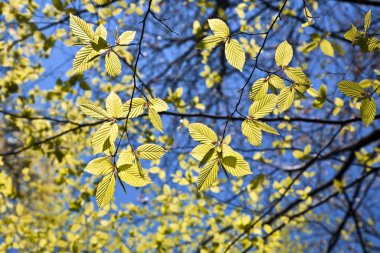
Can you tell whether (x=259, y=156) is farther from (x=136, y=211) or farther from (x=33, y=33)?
(x=33, y=33)

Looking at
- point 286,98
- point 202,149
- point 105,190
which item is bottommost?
point 105,190

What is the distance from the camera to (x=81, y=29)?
1.02m

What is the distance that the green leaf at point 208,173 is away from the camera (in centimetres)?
104

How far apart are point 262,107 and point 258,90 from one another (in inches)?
2.4

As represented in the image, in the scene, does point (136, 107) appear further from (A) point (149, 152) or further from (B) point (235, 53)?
(B) point (235, 53)

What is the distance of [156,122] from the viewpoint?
3.54ft

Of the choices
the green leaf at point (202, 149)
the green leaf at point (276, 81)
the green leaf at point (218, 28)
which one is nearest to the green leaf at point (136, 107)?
the green leaf at point (202, 149)

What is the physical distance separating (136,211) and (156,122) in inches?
114

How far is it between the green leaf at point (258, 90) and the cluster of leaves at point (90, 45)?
414 millimetres

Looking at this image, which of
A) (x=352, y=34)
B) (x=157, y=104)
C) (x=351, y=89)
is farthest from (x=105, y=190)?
(x=352, y=34)

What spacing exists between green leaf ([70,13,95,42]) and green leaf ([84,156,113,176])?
1.16ft

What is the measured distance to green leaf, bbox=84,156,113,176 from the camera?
105 cm

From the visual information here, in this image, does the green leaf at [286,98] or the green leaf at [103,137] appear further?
the green leaf at [286,98]

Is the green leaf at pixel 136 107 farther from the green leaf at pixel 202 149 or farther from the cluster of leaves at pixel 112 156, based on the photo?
the green leaf at pixel 202 149
